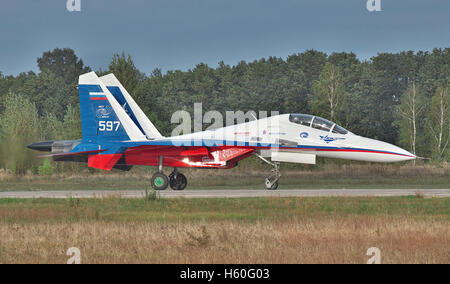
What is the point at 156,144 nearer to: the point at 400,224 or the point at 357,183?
the point at 357,183

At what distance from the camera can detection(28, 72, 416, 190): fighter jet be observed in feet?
84.4

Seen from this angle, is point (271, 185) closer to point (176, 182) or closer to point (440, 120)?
point (176, 182)

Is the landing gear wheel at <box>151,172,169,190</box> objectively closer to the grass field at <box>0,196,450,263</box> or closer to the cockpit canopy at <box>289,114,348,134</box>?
the cockpit canopy at <box>289,114,348,134</box>

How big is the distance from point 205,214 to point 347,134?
10.1 m

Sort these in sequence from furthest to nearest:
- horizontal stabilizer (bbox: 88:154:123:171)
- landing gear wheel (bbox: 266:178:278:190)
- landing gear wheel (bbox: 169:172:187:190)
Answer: landing gear wheel (bbox: 169:172:187:190) < landing gear wheel (bbox: 266:178:278:190) < horizontal stabilizer (bbox: 88:154:123:171)

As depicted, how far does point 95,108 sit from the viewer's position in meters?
26.8

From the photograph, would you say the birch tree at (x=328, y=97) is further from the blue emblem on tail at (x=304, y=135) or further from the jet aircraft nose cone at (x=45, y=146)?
the jet aircraft nose cone at (x=45, y=146)

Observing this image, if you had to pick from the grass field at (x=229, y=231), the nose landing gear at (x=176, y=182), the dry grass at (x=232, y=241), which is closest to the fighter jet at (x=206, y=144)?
the nose landing gear at (x=176, y=182)

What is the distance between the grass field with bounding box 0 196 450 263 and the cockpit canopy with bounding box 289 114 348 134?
19.3 feet

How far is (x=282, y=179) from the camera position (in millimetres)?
33562

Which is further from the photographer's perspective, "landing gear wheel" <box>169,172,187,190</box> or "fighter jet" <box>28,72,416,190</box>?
"landing gear wheel" <box>169,172,187,190</box>

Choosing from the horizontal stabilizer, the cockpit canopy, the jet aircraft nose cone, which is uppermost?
the cockpit canopy

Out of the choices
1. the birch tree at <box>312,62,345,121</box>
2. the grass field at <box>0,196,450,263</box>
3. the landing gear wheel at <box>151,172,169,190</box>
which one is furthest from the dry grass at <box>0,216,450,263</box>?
the birch tree at <box>312,62,345,121</box>

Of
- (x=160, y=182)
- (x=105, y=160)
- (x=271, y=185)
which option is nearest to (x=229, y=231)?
(x=271, y=185)
